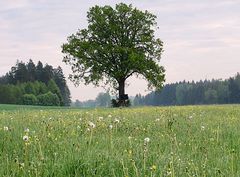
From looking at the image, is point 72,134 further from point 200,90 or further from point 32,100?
point 200,90

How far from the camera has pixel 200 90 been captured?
169750mm

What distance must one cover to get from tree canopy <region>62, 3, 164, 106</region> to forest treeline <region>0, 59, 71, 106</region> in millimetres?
43148

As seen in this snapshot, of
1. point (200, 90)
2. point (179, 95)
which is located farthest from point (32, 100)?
point (179, 95)

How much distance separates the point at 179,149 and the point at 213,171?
1.50 meters

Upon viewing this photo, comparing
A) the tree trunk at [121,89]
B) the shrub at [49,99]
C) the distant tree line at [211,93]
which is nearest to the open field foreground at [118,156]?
the tree trunk at [121,89]

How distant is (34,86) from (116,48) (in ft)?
220

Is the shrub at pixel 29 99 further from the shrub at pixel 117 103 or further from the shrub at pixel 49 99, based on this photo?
the shrub at pixel 117 103

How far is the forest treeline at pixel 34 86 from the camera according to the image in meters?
101

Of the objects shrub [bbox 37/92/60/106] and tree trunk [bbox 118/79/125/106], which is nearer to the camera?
tree trunk [bbox 118/79/125/106]

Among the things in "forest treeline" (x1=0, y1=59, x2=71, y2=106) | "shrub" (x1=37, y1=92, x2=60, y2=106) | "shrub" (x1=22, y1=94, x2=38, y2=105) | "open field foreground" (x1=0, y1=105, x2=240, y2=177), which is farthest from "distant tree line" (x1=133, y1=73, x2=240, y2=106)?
"open field foreground" (x1=0, y1=105, x2=240, y2=177)

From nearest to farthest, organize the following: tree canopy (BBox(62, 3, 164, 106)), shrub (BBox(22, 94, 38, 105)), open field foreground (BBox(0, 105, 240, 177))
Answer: open field foreground (BBox(0, 105, 240, 177)), tree canopy (BBox(62, 3, 164, 106)), shrub (BBox(22, 94, 38, 105))

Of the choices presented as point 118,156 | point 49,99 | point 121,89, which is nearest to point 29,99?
point 49,99

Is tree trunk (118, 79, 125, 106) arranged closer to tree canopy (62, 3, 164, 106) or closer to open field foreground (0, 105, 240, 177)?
tree canopy (62, 3, 164, 106)

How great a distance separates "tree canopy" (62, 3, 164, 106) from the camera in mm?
49344
